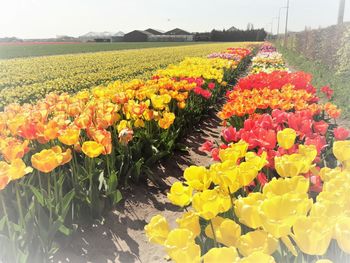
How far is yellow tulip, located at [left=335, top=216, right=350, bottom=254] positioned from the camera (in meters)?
1.06

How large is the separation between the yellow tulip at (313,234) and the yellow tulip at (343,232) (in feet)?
0.07

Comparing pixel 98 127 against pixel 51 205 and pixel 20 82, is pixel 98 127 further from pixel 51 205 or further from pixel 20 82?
pixel 20 82

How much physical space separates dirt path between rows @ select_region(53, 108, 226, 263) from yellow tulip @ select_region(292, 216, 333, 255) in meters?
2.00

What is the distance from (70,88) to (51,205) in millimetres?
9396

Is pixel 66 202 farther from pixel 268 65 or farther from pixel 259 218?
pixel 268 65

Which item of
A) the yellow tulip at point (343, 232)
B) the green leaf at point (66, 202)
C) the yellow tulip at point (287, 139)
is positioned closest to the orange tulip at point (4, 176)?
the green leaf at point (66, 202)

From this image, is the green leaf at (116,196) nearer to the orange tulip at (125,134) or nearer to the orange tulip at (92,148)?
the orange tulip at (125,134)

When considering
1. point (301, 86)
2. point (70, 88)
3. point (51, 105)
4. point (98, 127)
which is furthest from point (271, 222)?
point (70, 88)

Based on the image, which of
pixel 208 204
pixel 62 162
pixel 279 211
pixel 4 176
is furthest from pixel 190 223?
pixel 62 162

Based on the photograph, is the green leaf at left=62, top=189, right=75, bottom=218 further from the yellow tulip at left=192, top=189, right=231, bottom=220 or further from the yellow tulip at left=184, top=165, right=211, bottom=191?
the yellow tulip at left=192, top=189, right=231, bottom=220

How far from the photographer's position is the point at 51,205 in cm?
260

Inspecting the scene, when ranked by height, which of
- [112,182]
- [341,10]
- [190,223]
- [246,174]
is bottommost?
[112,182]

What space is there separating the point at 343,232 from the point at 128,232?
2476 millimetres

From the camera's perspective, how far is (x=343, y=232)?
1.07 m
